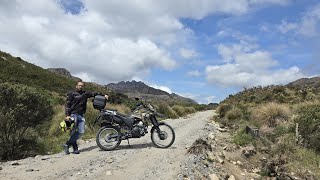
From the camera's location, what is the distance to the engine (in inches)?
438

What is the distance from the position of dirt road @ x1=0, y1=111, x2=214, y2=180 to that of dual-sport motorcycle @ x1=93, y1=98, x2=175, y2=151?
269mm

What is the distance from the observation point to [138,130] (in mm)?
11141

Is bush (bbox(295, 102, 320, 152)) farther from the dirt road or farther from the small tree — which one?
the small tree

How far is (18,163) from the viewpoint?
383 inches

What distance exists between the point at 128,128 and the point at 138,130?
1.01 feet

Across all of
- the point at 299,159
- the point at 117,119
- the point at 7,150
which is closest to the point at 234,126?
the point at 299,159

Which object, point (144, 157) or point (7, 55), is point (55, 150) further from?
point (7, 55)

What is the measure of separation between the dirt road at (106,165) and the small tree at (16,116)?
1.80 m

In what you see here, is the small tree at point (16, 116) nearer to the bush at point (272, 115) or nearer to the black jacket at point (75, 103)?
the black jacket at point (75, 103)

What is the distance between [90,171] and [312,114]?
859 cm

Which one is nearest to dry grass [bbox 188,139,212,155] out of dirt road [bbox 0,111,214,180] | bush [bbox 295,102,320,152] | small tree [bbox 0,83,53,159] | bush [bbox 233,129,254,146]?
dirt road [bbox 0,111,214,180]

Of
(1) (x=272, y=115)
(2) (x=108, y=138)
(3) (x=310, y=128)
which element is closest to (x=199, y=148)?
(2) (x=108, y=138)

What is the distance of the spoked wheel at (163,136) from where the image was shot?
37.1 feet

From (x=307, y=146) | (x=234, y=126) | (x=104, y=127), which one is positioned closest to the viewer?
(x=104, y=127)
